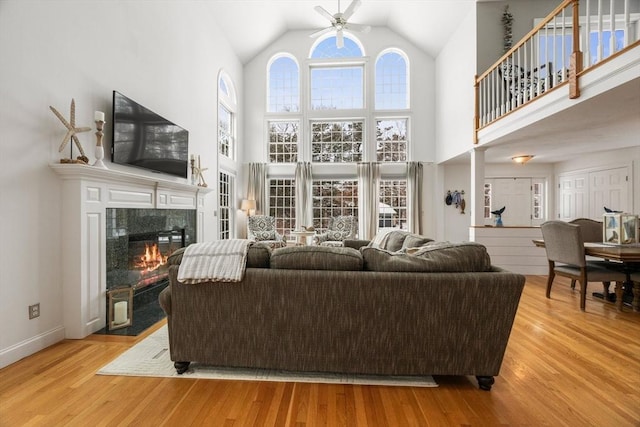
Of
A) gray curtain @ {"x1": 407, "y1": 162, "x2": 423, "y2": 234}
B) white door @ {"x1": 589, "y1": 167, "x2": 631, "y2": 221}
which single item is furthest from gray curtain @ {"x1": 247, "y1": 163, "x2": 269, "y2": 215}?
white door @ {"x1": 589, "y1": 167, "x2": 631, "y2": 221}

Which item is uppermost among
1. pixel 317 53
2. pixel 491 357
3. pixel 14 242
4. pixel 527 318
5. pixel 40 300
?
pixel 317 53

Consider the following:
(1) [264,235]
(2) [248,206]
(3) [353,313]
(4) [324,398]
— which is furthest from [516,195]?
(4) [324,398]

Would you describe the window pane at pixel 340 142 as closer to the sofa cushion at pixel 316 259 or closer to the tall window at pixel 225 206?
the tall window at pixel 225 206

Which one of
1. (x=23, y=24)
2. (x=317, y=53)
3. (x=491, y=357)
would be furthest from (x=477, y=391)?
(x=317, y=53)

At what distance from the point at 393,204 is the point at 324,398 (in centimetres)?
599

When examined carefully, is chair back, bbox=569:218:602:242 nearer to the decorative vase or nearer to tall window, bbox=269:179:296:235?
tall window, bbox=269:179:296:235

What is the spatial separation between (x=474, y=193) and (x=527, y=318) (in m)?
2.52

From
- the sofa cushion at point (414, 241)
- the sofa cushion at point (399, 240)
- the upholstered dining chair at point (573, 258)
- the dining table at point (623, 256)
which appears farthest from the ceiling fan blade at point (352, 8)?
the dining table at point (623, 256)

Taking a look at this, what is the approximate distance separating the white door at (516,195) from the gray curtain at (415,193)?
1.82m

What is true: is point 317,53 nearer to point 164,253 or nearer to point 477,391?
point 164,253

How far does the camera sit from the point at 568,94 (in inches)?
118

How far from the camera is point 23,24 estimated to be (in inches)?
85.0

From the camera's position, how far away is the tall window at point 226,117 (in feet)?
20.1

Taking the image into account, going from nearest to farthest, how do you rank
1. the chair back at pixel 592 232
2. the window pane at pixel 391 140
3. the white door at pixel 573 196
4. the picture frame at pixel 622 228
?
the picture frame at pixel 622 228, the chair back at pixel 592 232, the white door at pixel 573 196, the window pane at pixel 391 140
